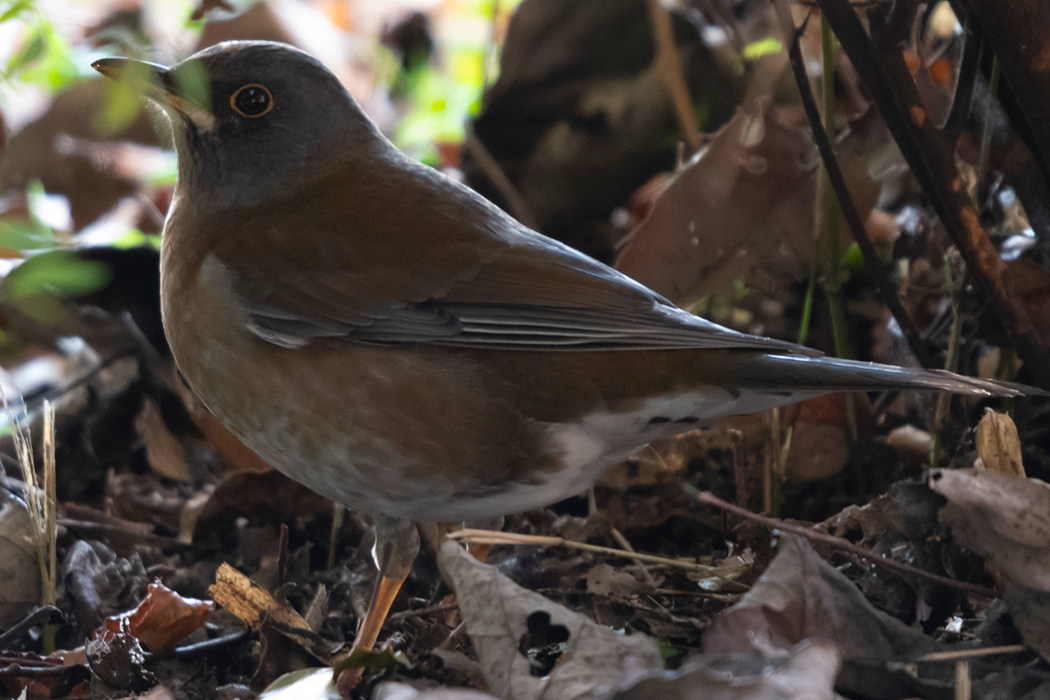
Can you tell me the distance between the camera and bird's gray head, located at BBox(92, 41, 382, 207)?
9.18 feet

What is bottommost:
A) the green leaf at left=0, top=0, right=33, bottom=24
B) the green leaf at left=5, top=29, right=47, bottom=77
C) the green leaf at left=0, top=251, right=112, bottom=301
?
the green leaf at left=0, top=251, right=112, bottom=301

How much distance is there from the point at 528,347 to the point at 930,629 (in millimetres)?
1141

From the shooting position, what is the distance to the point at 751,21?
5.20 metres

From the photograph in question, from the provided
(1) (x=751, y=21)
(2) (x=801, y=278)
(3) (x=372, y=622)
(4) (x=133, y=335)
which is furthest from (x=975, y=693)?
(1) (x=751, y=21)

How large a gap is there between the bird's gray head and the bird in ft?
0.30

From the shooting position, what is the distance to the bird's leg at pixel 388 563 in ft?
8.24

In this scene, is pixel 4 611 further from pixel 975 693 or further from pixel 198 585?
pixel 975 693

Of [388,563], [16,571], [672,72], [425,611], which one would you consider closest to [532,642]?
[425,611]

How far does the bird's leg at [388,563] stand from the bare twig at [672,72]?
99.4 inches

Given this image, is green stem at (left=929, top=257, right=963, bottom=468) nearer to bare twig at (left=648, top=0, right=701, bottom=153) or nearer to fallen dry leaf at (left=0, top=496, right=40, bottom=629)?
bare twig at (left=648, top=0, right=701, bottom=153)

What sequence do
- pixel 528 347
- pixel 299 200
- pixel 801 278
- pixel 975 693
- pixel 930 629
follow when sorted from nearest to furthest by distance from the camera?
pixel 975 693 < pixel 930 629 < pixel 528 347 < pixel 299 200 < pixel 801 278

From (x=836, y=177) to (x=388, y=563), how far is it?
1605 mm

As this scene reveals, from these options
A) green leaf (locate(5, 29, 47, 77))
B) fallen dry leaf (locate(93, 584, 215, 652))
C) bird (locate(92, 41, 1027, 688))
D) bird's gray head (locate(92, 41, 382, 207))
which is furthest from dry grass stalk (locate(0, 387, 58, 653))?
green leaf (locate(5, 29, 47, 77))

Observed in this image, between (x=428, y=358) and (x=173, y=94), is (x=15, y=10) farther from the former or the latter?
(x=428, y=358)
